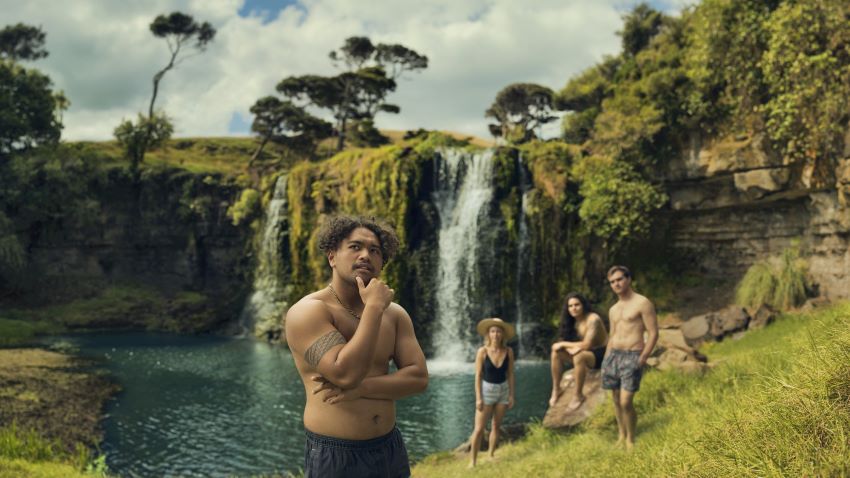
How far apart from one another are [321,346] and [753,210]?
71.3 ft

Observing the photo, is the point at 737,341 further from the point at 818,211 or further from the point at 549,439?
the point at 549,439

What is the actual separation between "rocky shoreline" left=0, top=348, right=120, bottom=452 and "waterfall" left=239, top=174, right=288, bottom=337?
8.64 m

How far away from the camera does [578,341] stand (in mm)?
8945

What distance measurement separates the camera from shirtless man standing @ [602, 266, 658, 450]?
652cm

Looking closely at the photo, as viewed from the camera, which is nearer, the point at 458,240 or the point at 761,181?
the point at 761,181

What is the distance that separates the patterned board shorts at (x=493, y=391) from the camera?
25.6 ft

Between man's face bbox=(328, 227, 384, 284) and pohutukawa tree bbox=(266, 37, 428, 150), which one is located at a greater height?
pohutukawa tree bbox=(266, 37, 428, 150)

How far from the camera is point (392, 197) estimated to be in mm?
23297

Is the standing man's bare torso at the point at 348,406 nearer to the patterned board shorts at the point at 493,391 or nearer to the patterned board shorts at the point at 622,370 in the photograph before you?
the patterned board shorts at the point at 622,370

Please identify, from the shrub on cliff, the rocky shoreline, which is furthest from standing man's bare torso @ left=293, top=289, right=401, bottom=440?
the shrub on cliff

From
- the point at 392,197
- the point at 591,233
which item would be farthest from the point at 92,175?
the point at 591,233

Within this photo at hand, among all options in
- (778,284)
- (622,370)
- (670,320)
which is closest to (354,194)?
(670,320)

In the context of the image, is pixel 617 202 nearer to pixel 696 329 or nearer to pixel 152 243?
pixel 696 329

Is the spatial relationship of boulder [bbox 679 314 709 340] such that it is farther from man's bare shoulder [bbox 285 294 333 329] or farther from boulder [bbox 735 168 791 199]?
man's bare shoulder [bbox 285 294 333 329]
